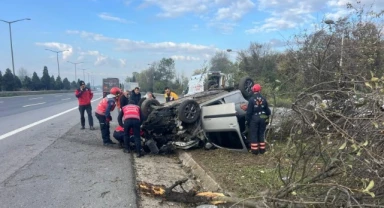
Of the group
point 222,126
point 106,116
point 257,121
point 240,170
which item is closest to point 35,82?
point 106,116

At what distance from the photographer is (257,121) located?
722 centimetres

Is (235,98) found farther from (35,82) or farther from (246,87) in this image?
(35,82)

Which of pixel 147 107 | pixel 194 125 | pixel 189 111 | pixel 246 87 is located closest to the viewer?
pixel 189 111

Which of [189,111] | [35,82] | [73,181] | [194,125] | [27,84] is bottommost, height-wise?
[73,181]

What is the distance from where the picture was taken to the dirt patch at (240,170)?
485 centimetres

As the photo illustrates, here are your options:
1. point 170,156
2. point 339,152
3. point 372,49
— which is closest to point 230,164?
point 170,156

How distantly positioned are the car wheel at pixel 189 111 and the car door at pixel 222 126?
0.49 ft

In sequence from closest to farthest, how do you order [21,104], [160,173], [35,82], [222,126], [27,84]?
[160,173]
[222,126]
[21,104]
[27,84]
[35,82]

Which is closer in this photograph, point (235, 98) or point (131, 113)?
point (131, 113)

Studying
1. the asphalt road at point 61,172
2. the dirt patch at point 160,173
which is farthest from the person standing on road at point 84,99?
the dirt patch at point 160,173

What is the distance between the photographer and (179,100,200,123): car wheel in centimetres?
760

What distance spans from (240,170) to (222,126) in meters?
1.59

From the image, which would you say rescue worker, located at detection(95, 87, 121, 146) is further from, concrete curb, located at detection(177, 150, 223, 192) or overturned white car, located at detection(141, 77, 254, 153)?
concrete curb, located at detection(177, 150, 223, 192)

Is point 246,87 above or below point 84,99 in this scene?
above
